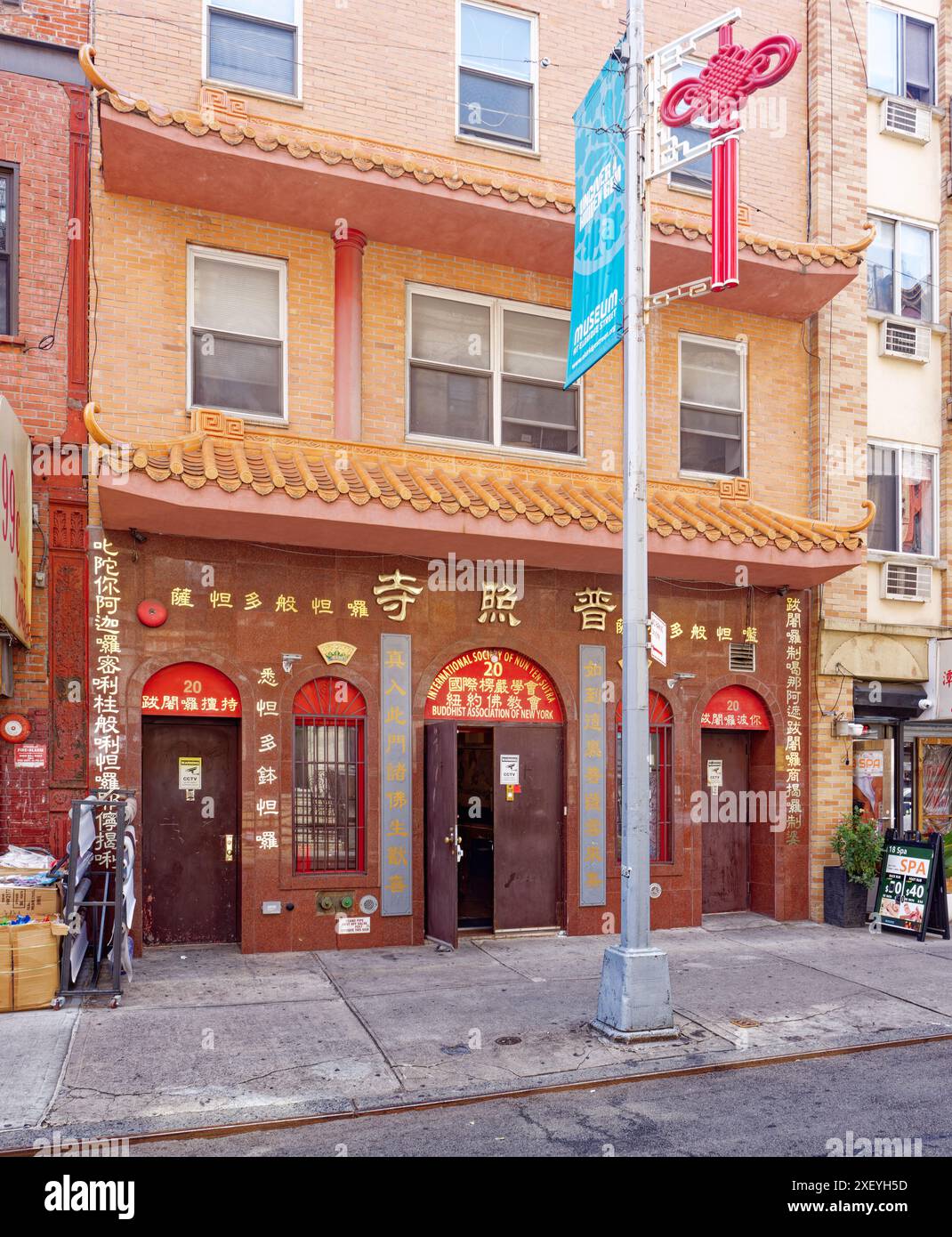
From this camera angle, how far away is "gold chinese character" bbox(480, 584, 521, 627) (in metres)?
12.0

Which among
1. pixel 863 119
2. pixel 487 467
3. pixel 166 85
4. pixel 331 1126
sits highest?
pixel 863 119

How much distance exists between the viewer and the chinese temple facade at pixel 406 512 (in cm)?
1055

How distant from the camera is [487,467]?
12.0 metres

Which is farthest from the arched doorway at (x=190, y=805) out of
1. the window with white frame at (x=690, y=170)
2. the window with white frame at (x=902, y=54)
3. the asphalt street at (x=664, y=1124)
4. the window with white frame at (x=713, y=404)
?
the window with white frame at (x=902, y=54)

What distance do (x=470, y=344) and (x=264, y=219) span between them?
2729 mm

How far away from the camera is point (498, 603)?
12.0 metres

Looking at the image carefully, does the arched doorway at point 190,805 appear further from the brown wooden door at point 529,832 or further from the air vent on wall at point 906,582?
the air vent on wall at point 906,582

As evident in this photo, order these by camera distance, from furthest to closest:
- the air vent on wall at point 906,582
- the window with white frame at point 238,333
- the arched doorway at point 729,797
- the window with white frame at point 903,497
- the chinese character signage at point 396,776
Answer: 1. the window with white frame at point 903,497
2. the air vent on wall at point 906,582
3. the arched doorway at point 729,797
4. the chinese character signage at point 396,776
5. the window with white frame at point 238,333

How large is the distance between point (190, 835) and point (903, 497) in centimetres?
1061


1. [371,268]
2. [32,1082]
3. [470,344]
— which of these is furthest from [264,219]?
[32,1082]

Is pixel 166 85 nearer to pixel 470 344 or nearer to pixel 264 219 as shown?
pixel 264 219

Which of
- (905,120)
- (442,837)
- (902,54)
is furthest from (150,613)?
(902,54)

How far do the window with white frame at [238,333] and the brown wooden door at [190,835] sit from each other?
354 cm

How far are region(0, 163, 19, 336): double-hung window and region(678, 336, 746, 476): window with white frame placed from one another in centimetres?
791
